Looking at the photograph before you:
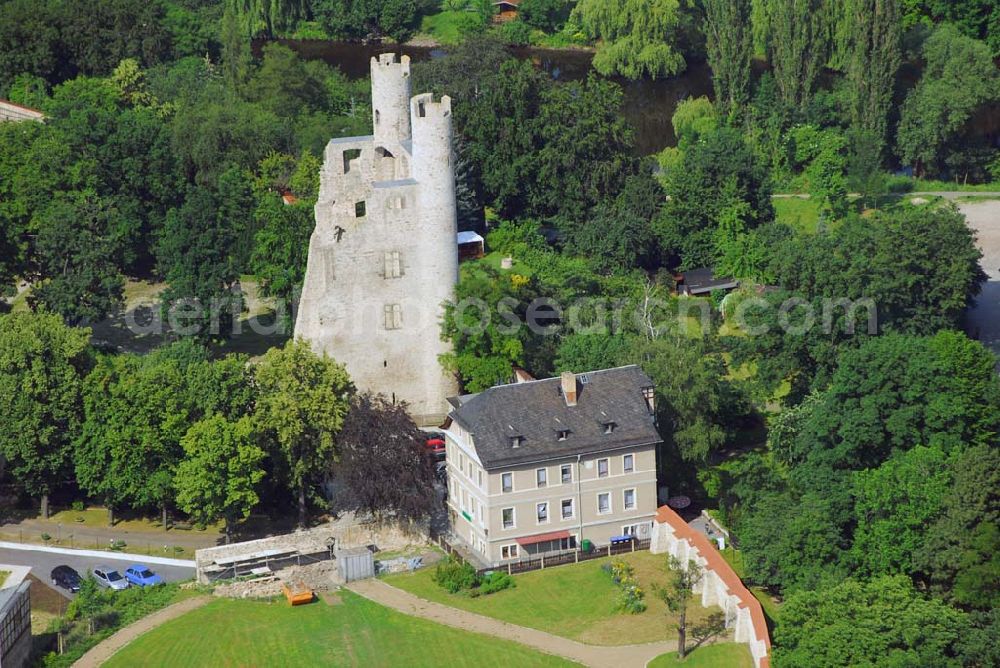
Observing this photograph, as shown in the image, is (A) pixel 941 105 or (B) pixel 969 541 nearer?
(B) pixel 969 541

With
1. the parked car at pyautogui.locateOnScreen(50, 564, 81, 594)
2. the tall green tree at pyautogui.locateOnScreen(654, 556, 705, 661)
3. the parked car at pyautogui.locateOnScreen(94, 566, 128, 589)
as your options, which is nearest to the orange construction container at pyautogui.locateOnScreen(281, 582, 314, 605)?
the parked car at pyautogui.locateOnScreen(94, 566, 128, 589)

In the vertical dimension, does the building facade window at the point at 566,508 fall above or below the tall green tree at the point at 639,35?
below

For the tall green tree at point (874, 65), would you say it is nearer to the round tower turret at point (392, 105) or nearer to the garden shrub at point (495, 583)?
the round tower turret at point (392, 105)

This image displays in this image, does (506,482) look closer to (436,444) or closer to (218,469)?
(436,444)

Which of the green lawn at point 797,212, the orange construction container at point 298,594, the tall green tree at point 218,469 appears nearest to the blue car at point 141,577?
the tall green tree at point 218,469

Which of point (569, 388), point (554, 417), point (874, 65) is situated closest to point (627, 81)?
point (874, 65)

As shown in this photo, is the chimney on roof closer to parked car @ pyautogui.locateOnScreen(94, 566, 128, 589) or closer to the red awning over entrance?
the red awning over entrance
